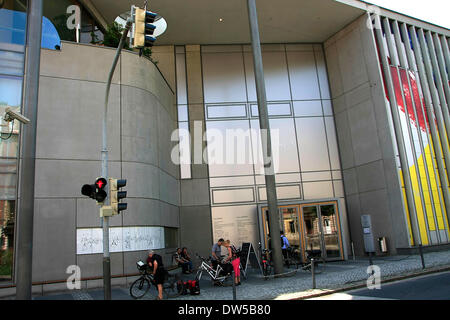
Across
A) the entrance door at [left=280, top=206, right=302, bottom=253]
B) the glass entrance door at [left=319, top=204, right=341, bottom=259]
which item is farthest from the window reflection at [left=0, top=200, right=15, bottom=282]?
the glass entrance door at [left=319, top=204, right=341, bottom=259]

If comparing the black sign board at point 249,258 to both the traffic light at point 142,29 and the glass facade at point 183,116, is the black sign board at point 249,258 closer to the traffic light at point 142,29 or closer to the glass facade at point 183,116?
the glass facade at point 183,116

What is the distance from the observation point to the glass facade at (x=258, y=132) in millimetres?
22375

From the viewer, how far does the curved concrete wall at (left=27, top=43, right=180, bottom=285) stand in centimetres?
1384

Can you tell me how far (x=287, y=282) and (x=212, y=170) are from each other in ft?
34.2

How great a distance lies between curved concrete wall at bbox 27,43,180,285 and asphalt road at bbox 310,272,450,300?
856cm

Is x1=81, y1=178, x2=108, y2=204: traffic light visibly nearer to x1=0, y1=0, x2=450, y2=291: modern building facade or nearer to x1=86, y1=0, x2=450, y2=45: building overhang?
x1=0, y1=0, x2=450, y2=291: modern building facade

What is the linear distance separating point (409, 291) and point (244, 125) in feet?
49.8

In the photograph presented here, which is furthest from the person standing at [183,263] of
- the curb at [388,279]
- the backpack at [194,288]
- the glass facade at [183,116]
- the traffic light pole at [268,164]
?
the curb at [388,279]

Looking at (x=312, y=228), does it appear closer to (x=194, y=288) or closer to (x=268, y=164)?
(x=268, y=164)

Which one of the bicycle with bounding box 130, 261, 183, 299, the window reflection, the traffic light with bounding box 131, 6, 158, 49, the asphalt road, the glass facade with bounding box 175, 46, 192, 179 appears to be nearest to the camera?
the traffic light with bounding box 131, 6, 158, 49

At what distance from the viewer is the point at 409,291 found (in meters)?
9.66

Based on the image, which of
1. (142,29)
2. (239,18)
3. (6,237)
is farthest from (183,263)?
(239,18)

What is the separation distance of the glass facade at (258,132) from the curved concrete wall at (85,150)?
5.74m
